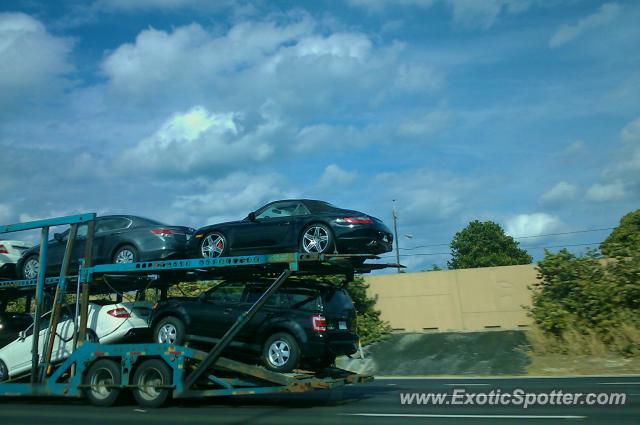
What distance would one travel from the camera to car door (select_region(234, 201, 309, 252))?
1120 centimetres

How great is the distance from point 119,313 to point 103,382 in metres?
1.40

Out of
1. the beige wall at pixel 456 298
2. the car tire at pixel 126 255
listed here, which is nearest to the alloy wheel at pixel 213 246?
the car tire at pixel 126 255

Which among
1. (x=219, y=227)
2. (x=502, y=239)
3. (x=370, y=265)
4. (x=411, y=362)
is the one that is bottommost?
(x=411, y=362)

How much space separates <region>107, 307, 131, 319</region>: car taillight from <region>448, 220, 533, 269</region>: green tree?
1837 inches

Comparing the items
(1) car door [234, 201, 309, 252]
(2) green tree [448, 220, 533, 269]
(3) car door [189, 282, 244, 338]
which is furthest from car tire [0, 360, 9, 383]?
(2) green tree [448, 220, 533, 269]

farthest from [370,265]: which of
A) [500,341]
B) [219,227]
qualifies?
[500,341]

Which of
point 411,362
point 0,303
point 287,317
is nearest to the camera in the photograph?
point 287,317

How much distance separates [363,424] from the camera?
8445 millimetres

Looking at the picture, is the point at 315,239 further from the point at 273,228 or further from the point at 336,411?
the point at 336,411

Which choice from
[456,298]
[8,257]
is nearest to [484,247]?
[456,298]

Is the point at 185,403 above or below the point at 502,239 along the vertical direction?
below

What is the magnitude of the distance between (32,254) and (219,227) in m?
4.57

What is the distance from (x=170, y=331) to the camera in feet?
36.1

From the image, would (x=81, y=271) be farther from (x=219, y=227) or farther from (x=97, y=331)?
(x=219, y=227)
